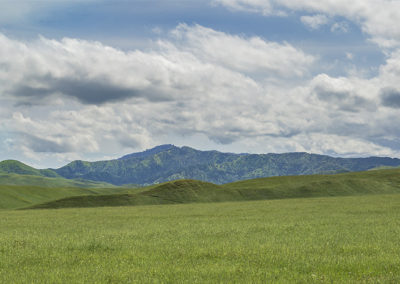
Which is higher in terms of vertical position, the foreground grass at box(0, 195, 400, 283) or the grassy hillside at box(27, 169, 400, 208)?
the foreground grass at box(0, 195, 400, 283)

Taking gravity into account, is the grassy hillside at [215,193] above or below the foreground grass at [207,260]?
below

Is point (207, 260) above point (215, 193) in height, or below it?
above

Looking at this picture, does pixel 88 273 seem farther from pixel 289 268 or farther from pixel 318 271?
pixel 318 271

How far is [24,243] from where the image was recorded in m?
26.8

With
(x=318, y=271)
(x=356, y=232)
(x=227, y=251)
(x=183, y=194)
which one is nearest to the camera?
(x=318, y=271)

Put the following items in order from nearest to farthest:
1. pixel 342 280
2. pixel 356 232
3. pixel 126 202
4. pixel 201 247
→ pixel 342 280 → pixel 201 247 → pixel 356 232 → pixel 126 202

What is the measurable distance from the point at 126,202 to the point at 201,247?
10274 centimetres

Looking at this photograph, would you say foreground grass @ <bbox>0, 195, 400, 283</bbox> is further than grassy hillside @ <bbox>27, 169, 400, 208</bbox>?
No

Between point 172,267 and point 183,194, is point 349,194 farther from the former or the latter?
point 172,267

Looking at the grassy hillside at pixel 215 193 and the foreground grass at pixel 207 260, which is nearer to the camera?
the foreground grass at pixel 207 260

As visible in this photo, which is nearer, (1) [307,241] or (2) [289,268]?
(2) [289,268]

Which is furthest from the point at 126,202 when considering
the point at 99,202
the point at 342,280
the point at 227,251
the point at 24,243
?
the point at 342,280

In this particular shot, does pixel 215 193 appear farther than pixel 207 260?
Yes

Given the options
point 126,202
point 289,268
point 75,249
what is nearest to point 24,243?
point 75,249
